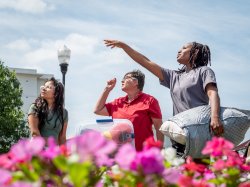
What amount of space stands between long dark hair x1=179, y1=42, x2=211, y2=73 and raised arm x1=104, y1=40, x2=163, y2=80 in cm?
32

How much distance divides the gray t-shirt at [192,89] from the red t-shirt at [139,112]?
27.7 inches

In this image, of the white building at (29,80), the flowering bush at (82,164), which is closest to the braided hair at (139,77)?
the flowering bush at (82,164)

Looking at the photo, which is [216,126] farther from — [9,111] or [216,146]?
[9,111]

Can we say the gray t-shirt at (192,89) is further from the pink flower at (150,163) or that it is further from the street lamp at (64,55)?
the street lamp at (64,55)

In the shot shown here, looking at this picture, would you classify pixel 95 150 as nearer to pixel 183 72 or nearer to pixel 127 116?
pixel 183 72

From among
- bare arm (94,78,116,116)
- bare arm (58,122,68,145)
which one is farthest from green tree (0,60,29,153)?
bare arm (94,78,116,116)

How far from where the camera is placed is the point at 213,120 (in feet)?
15.0

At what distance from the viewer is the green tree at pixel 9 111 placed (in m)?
33.6

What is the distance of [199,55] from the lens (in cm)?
533

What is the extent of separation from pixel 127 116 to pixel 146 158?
4.27m

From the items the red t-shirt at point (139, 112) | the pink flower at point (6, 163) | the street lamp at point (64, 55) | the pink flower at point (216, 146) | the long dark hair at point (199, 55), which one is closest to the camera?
the pink flower at point (6, 163)

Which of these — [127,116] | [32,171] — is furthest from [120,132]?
[32,171]

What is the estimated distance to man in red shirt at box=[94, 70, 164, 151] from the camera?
5855mm

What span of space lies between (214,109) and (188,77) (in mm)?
557
